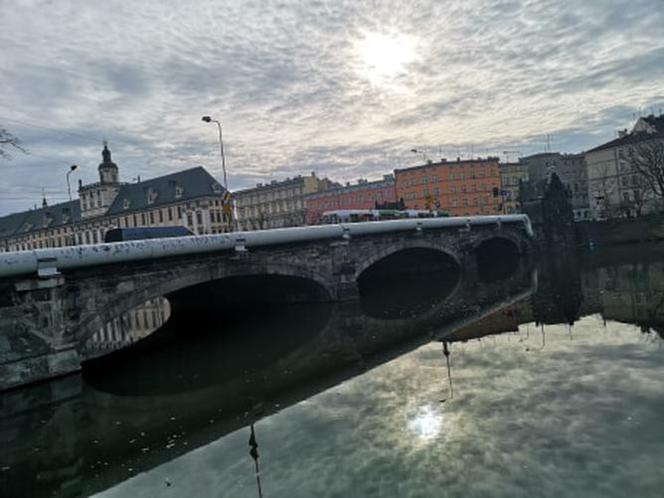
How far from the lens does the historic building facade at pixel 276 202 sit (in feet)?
354

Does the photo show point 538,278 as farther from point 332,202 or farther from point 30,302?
point 332,202

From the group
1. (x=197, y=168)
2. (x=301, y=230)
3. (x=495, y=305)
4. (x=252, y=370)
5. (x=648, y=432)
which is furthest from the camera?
(x=197, y=168)

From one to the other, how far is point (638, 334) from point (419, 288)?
65.9 feet

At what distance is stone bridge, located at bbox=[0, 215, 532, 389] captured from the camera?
14.6 metres

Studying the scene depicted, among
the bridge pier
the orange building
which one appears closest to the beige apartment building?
the orange building

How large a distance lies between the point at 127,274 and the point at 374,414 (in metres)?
11.5

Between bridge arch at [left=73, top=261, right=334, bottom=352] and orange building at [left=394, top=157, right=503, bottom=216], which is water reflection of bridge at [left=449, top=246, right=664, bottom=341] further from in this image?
orange building at [left=394, top=157, right=503, bottom=216]

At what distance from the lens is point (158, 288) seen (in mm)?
18484

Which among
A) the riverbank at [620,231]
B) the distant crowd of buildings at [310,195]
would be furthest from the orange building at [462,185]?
the riverbank at [620,231]

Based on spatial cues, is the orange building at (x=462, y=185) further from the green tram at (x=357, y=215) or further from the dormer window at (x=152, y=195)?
the dormer window at (x=152, y=195)

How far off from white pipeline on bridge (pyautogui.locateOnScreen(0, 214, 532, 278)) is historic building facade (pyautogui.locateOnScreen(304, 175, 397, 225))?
8076cm

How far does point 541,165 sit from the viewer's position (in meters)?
115

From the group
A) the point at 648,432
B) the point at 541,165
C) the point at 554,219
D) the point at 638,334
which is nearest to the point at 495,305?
the point at 638,334

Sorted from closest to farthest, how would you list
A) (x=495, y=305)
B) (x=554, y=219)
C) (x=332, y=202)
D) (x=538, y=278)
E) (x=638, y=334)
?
(x=638, y=334) < (x=495, y=305) < (x=538, y=278) < (x=554, y=219) < (x=332, y=202)
